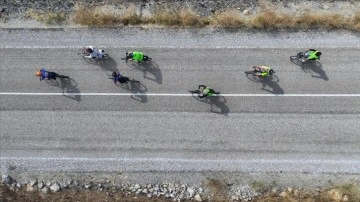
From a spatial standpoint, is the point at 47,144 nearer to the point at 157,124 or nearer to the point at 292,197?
the point at 157,124

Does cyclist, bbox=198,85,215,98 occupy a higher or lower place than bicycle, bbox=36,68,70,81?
lower

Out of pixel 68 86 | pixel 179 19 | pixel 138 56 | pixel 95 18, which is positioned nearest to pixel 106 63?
pixel 138 56

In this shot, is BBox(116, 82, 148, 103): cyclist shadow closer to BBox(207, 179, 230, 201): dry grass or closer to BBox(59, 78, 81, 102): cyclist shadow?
BBox(59, 78, 81, 102): cyclist shadow

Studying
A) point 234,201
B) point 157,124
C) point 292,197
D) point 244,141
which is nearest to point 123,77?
point 157,124

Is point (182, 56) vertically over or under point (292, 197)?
over

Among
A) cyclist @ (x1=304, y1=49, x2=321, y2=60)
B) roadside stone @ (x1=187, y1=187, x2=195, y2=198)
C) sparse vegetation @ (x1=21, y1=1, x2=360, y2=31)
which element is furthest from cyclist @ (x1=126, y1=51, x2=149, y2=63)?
cyclist @ (x1=304, y1=49, x2=321, y2=60)

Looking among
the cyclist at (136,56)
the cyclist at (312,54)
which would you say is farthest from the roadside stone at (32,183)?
the cyclist at (312,54)

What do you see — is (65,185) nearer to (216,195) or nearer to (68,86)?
(68,86)
